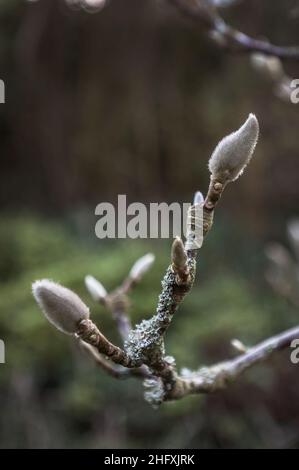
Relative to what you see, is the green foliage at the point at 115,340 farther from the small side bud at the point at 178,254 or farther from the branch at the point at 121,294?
the small side bud at the point at 178,254

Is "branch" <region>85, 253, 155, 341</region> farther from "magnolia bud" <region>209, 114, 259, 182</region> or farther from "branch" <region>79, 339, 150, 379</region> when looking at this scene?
"magnolia bud" <region>209, 114, 259, 182</region>

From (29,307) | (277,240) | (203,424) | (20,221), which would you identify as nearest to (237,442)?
(203,424)

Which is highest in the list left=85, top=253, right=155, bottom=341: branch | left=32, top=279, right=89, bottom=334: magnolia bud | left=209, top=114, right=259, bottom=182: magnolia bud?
left=85, top=253, right=155, bottom=341: branch

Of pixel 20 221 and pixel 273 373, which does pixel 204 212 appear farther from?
pixel 20 221

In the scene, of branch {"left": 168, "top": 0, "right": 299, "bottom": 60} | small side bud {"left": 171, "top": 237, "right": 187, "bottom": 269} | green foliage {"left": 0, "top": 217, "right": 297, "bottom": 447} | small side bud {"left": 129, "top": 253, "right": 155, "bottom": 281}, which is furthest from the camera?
green foliage {"left": 0, "top": 217, "right": 297, "bottom": 447}

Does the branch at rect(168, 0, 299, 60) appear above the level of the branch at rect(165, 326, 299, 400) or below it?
above

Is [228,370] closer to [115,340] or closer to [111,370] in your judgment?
[111,370]

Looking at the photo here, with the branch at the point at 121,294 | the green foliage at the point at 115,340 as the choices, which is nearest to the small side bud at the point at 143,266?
the branch at the point at 121,294

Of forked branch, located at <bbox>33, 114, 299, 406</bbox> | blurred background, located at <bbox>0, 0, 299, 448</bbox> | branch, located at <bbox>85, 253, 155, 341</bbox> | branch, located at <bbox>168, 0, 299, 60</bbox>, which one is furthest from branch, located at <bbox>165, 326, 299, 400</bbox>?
blurred background, located at <bbox>0, 0, 299, 448</bbox>
